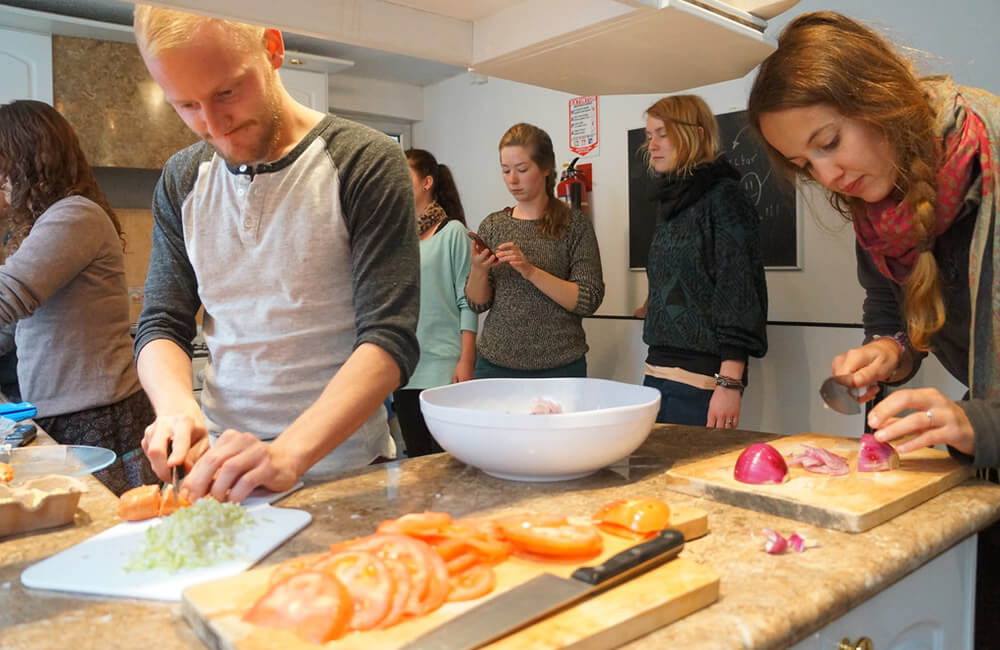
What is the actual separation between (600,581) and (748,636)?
0.41ft

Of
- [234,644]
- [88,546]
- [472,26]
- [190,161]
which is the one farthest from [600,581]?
[190,161]

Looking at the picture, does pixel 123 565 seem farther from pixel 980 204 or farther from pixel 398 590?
pixel 980 204

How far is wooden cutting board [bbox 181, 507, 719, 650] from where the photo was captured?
0.58m

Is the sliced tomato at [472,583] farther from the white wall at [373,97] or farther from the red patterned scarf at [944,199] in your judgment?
the white wall at [373,97]

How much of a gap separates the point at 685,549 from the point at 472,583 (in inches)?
10.8

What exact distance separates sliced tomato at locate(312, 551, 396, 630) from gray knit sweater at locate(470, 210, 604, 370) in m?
1.96

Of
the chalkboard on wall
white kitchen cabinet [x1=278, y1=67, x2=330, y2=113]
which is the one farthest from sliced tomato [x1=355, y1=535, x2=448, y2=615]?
white kitchen cabinet [x1=278, y1=67, x2=330, y2=113]

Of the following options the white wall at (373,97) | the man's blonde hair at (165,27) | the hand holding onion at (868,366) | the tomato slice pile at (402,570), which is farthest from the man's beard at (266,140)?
the white wall at (373,97)

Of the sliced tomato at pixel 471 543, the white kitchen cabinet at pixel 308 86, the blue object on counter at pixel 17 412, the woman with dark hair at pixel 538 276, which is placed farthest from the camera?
the white kitchen cabinet at pixel 308 86

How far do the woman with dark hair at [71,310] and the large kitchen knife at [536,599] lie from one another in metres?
1.45

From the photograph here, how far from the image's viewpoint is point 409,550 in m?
0.66

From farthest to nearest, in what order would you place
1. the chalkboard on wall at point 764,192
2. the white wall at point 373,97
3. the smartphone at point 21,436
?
the white wall at point 373,97 < the chalkboard on wall at point 764,192 < the smartphone at point 21,436

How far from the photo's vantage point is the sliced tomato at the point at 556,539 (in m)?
0.71

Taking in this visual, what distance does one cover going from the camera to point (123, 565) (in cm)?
76
